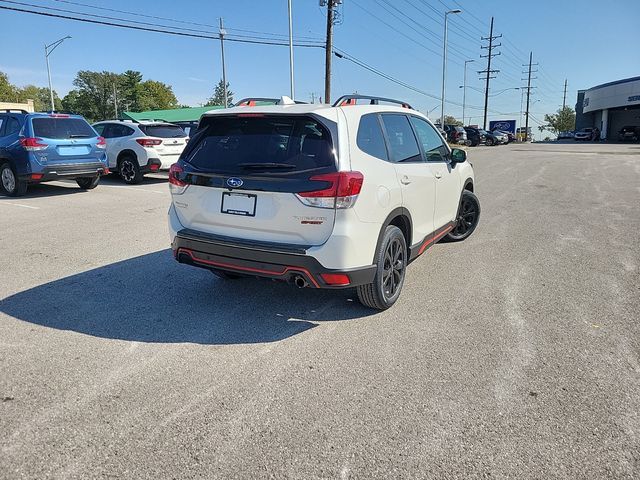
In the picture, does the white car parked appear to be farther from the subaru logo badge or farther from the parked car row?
the subaru logo badge

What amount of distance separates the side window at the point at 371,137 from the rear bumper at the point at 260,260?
0.96 metres

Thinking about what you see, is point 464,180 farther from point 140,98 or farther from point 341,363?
point 140,98

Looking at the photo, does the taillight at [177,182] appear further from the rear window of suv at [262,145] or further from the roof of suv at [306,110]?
the roof of suv at [306,110]

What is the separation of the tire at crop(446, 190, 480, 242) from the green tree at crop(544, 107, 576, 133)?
115 metres

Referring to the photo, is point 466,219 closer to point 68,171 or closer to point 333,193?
point 333,193

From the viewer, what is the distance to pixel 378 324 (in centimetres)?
410

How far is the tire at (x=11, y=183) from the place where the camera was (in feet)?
34.8

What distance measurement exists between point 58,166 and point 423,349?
9585 mm

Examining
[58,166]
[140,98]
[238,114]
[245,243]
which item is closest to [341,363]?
[245,243]

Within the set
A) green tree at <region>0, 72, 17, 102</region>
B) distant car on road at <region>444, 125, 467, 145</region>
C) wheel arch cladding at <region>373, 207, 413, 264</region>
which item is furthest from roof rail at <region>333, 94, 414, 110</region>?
green tree at <region>0, 72, 17, 102</region>

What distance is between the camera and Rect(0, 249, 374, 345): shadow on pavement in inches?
155

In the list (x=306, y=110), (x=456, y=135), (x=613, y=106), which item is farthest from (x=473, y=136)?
(x=306, y=110)

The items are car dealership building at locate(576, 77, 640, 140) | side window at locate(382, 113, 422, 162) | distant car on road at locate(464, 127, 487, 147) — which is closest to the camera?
side window at locate(382, 113, 422, 162)

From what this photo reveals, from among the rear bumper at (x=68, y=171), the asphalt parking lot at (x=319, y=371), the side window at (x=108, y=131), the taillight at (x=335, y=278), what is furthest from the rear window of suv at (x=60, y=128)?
the taillight at (x=335, y=278)
